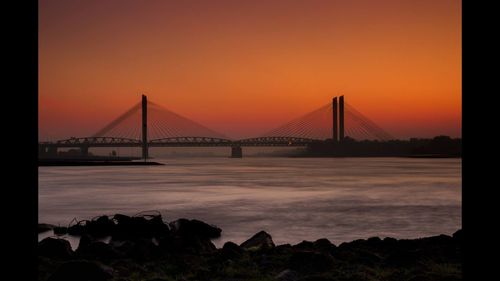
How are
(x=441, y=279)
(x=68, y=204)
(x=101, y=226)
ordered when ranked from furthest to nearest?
1. (x=68, y=204)
2. (x=101, y=226)
3. (x=441, y=279)

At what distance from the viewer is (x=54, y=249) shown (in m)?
8.77

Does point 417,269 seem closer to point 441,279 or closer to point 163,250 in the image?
point 441,279

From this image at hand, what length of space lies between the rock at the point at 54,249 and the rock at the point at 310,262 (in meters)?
3.50

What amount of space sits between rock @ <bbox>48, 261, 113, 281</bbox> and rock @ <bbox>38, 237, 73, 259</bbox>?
2229mm

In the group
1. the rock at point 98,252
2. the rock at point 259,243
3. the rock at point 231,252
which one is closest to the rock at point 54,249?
the rock at point 98,252

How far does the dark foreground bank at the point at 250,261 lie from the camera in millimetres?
6830

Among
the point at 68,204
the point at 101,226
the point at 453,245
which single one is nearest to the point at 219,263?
the point at 453,245

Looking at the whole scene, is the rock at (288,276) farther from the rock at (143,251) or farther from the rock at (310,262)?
the rock at (143,251)

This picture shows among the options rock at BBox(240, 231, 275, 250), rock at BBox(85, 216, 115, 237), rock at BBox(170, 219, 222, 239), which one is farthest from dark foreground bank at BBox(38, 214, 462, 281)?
rock at BBox(85, 216, 115, 237)

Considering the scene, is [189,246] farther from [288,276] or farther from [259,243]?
[288,276]

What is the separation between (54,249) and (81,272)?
2.56 m
